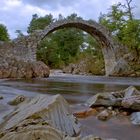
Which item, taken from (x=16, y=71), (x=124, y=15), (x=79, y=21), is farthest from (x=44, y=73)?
(x=124, y=15)

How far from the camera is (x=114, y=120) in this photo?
16.6ft

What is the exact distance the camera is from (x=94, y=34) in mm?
26344

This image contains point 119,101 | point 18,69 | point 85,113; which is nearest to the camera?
point 85,113

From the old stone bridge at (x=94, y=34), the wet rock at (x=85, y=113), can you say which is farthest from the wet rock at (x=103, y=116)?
the old stone bridge at (x=94, y=34)

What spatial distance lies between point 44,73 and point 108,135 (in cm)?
1534

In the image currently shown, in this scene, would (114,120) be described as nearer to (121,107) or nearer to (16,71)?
(121,107)

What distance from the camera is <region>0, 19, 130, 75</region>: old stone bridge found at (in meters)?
21.1

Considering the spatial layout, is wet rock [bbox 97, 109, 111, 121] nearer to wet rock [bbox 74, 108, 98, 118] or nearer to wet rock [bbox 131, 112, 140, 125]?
wet rock [bbox 74, 108, 98, 118]

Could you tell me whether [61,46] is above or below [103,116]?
above

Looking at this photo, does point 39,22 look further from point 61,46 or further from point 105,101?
point 105,101

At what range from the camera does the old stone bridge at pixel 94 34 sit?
21.1m

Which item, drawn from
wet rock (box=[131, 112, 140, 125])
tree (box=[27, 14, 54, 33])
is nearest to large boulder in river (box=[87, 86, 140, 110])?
wet rock (box=[131, 112, 140, 125])

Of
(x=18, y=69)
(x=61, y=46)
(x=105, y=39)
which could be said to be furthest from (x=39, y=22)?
(x=18, y=69)

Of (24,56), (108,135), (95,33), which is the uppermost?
(95,33)
